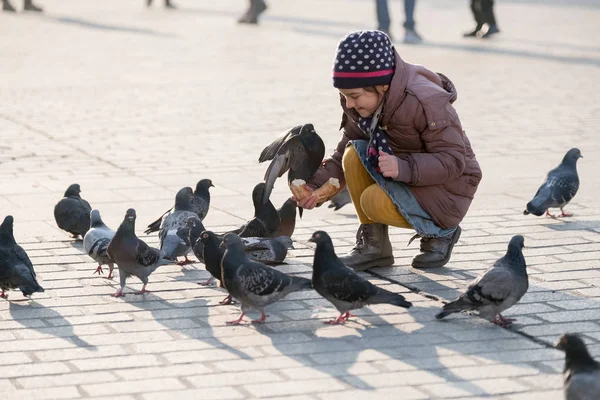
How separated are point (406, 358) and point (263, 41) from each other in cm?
1586

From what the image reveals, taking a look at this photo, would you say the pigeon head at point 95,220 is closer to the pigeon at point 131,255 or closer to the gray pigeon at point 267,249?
the pigeon at point 131,255

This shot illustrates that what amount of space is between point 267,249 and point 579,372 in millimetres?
2609

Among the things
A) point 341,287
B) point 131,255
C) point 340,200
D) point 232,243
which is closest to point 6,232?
point 131,255

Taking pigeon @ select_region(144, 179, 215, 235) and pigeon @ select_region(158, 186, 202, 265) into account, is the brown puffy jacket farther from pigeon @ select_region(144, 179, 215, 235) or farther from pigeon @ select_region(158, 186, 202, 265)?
pigeon @ select_region(144, 179, 215, 235)

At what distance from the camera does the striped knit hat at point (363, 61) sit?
6.15 meters

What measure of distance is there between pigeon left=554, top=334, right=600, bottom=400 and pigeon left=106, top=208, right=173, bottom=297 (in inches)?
101

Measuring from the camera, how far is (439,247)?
22.0 feet

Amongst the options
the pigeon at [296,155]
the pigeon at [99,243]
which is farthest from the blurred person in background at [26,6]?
the pigeon at [296,155]

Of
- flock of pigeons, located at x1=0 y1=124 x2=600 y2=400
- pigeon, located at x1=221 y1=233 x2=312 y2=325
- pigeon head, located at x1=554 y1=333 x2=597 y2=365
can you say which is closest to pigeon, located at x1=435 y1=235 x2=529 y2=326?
flock of pigeons, located at x1=0 y1=124 x2=600 y2=400

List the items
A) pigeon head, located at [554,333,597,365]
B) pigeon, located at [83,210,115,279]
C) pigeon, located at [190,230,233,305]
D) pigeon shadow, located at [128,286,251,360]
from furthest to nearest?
pigeon, located at [83,210,115,279]
pigeon, located at [190,230,233,305]
pigeon shadow, located at [128,286,251,360]
pigeon head, located at [554,333,597,365]

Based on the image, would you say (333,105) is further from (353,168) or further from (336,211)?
(353,168)

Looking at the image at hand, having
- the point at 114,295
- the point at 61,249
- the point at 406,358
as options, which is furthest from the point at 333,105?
the point at 406,358

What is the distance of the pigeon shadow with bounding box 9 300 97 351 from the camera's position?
18.1 feet

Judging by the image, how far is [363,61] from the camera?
6145 millimetres
